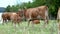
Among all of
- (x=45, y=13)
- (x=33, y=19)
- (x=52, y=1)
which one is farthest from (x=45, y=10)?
(x=52, y=1)

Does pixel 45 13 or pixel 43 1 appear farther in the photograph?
pixel 43 1

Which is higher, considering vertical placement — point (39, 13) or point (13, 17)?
point (39, 13)

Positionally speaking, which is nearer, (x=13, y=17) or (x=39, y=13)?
(x=39, y=13)

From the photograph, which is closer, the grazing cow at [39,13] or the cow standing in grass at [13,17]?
the grazing cow at [39,13]

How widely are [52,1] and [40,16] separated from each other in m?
21.1

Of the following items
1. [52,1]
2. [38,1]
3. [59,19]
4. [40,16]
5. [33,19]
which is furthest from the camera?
[38,1]

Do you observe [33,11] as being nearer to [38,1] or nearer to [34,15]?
[34,15]

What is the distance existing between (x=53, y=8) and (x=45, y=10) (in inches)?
852

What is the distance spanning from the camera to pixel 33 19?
11.1 m

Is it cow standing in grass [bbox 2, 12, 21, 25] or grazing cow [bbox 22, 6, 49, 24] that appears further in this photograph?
cow standing in grass [bbox 2, 12, 21, 25]

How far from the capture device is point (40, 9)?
419 inches

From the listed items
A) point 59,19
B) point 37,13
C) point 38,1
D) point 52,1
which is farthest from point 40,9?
point 38,1

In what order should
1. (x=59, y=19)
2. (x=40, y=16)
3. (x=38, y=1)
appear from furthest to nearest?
(x=38, y=1) < (x=40, y=16) < (x=59, y=19)

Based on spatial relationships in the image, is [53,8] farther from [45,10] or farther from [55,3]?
[45,10]
